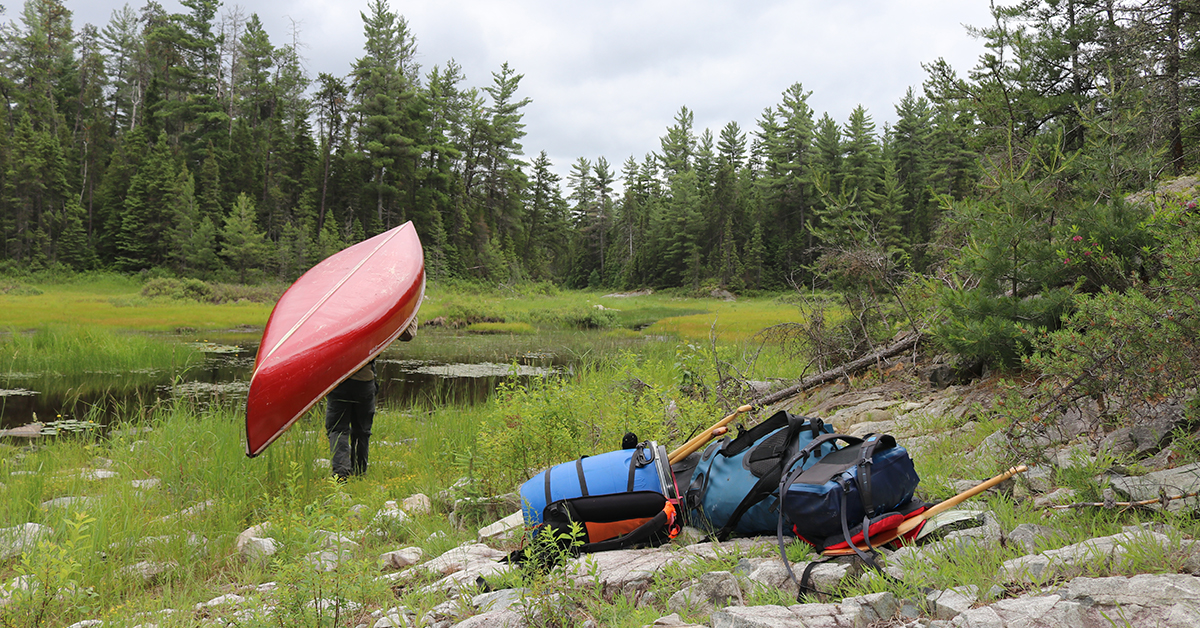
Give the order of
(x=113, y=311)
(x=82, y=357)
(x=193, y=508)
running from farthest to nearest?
(x=113, y=311)
(x=82, y=357)
(x=193, y=508)

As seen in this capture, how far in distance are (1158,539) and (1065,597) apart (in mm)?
484

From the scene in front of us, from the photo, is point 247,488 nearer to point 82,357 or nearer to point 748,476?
point 748,476

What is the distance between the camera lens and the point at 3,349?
34.0 feet

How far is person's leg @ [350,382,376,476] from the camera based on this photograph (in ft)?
15.9

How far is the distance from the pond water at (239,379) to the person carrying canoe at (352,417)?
1.24 metres

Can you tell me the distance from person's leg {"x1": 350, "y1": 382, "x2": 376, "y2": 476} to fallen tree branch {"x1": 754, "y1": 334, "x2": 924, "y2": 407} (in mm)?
3515

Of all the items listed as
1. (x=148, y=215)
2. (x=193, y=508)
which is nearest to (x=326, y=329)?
(x=193, y=508)

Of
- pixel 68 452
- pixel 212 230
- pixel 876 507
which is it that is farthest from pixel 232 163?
pixel 876 507

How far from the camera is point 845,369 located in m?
5.80

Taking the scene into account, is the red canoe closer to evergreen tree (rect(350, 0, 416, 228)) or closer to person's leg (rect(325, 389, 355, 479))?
person's leg (rect(325, 389, 355, 479))

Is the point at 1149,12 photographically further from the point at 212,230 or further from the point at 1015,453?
the point at 212,230

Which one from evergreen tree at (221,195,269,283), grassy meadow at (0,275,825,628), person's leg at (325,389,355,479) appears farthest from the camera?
evergreen tree at (221,195,269,283)

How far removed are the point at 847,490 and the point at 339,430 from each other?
3943 millimetres

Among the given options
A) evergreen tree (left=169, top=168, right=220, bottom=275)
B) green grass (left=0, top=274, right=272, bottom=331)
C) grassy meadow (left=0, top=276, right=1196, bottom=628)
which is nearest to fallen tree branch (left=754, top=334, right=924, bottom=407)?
grassy meadow (left=0, top=276, right=1196, bottom=628)
